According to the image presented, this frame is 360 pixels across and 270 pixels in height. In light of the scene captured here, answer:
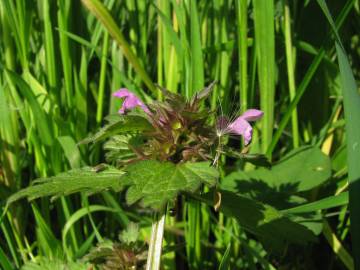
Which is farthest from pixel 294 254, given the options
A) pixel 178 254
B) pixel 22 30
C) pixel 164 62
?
pixel 22 30

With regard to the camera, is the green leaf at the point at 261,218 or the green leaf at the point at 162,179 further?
the green leaf at the point at 261,218

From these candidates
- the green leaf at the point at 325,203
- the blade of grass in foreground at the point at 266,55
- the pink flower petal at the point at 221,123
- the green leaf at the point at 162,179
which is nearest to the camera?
the green leaf at the point at 162,179

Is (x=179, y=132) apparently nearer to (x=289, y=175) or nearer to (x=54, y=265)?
(x=54, y=265)

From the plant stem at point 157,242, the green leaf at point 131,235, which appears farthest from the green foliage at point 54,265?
the plant stem at point 157,242

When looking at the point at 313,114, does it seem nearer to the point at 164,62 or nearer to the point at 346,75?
the point at 164,62

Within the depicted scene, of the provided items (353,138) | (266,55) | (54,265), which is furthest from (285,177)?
(54,265)

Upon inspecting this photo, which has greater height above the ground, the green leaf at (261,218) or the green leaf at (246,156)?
the green leaf at (246,156)

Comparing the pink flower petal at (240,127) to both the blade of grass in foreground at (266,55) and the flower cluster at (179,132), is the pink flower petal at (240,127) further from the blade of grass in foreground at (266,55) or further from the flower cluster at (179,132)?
the blade of grass in foreground at (266,55)
